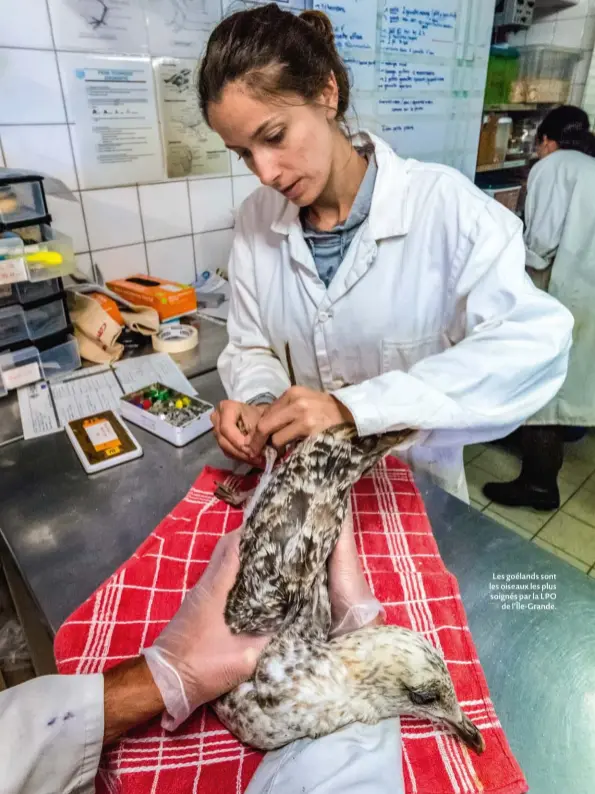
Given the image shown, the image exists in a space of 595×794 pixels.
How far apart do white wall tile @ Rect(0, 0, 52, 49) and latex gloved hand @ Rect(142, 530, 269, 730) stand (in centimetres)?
155

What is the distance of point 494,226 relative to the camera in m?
0.92

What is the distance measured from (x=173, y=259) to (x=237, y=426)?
1198 millimetres

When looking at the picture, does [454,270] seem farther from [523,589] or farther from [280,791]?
[280,791]

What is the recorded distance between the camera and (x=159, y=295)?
170 cm

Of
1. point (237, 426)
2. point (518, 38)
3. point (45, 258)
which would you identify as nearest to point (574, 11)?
point (518, 38)

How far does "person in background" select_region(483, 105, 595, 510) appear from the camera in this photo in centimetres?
248

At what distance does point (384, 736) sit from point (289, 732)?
0.12 m

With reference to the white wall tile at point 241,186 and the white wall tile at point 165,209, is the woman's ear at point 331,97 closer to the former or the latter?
the white wall tile at point 165,209

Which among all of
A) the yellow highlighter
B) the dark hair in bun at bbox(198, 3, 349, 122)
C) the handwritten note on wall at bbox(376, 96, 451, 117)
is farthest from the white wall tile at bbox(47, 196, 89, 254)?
the handwritten note on wall at bbox(376, 96, 451, 117)

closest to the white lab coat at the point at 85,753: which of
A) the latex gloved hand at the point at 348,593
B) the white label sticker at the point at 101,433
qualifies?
the latex gloved hand at the point at 348,593

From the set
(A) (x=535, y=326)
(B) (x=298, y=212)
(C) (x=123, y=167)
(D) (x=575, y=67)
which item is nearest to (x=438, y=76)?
(D) (x=575, y=67)

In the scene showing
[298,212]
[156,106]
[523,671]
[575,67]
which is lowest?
[523,671]

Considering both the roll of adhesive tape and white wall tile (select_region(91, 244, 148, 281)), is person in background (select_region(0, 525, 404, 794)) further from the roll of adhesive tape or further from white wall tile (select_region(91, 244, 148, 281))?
white wall tile (select_region(91, 244, 148, 281))

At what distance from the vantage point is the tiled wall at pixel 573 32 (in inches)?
108
